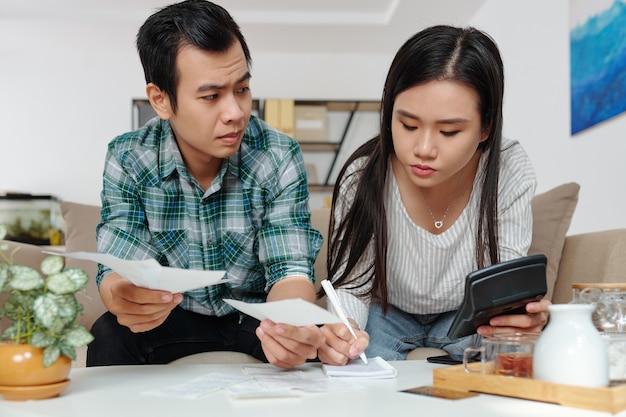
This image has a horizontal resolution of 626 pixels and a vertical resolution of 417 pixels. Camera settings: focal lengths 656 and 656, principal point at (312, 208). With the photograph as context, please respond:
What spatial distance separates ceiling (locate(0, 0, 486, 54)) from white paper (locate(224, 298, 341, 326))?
3876 mm

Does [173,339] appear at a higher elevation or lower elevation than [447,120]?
lower

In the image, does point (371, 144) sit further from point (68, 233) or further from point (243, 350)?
point (68, 233)

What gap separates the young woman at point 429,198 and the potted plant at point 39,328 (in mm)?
647

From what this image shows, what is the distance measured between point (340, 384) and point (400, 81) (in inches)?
27.8

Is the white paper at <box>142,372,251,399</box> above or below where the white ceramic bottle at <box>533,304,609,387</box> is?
below

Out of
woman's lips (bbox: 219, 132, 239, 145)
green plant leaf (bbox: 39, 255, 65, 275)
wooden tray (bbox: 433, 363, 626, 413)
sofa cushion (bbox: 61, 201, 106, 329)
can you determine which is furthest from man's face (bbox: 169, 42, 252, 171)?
sofa cushion (bbox: 61, 201, 106, 329)

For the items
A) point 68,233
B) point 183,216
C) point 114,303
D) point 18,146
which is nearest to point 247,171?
point 183,216

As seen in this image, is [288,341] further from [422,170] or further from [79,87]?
[79,87]

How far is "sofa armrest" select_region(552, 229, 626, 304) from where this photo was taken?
1626 millimetres

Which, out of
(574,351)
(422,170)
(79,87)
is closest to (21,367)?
(574,351)

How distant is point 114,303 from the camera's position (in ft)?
3.79

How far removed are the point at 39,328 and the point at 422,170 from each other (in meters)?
0.82

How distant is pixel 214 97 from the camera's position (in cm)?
140

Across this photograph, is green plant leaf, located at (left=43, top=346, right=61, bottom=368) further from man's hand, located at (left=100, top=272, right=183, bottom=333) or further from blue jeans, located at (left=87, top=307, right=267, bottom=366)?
blue jeans, located at (left=87, top=307, right=267, bottom=366)
